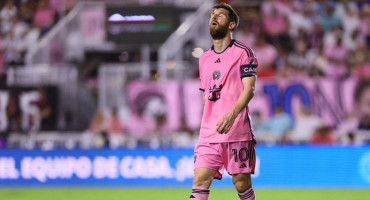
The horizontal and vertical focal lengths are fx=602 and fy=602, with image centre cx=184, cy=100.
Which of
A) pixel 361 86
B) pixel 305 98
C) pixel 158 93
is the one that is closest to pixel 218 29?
pixel 305 98

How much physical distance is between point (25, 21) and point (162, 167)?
6.83 metres

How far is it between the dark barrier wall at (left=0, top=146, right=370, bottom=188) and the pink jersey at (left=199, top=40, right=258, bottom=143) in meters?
7.49

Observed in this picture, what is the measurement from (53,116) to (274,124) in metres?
5.26

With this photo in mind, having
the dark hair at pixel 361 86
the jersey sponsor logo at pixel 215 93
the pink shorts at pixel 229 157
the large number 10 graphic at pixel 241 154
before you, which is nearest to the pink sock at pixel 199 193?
the pink shorts at pixel 229 157

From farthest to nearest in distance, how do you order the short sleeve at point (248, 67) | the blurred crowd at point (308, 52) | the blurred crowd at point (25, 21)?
the blurred crowd at point (25, 21) < the blurred crowd at point (308, 52) < the short sleeve at point (248, 67)

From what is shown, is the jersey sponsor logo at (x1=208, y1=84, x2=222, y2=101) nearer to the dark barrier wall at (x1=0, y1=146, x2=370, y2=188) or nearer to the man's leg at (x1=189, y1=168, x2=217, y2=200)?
the man's leg at (x1=189, y1=168, x2=217, y2=200)

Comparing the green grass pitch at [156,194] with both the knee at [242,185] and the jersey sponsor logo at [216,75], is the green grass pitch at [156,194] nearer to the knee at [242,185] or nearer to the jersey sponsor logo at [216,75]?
the knee at [242,185]

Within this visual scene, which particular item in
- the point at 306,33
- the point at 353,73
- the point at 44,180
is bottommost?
the point at 44,180

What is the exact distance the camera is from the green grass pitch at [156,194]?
395 inches

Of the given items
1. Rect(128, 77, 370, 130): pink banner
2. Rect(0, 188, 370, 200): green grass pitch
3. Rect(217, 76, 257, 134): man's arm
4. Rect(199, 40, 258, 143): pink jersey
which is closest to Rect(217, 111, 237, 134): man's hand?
Rect(217, 76, 257, 134): man's arm

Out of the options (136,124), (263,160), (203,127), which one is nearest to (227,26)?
(203,127)

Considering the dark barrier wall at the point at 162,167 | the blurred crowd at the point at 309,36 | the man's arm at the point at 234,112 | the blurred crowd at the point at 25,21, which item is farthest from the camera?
the blurred crowd at the point at 25,21

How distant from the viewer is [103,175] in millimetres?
12414

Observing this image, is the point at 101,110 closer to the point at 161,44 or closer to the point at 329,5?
the point at 161,44
